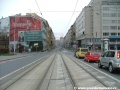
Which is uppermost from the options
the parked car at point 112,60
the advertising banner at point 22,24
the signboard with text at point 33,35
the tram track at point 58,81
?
the advertising banner at point 22,24

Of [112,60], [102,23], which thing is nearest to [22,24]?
[102,23]

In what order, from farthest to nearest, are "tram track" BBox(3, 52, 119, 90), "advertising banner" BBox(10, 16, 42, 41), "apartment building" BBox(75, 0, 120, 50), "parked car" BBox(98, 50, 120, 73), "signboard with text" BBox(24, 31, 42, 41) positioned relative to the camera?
"advertising banner" BBox(10, 16, 42, 41) → "apartment building" BBox(75, 0, 120, 50) → "signboard with text" BBox(24, 31, 42, 41) → "parked car" BBox(98, 50, 120, 73) → "tram track" BBox(3, 52, 119, 90)

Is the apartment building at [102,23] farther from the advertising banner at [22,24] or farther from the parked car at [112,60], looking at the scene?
the parked car at [112,60]

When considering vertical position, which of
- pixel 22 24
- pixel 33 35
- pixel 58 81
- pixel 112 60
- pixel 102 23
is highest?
pixel 102 23

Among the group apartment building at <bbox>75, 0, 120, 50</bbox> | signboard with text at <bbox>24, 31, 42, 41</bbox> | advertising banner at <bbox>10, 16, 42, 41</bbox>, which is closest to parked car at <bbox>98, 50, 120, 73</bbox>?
signboard with text at <bbox>24, 31, 42, 41</bbox>

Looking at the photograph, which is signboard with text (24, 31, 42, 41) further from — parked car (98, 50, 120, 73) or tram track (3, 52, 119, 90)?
tram track (3, 52, 119, 90)

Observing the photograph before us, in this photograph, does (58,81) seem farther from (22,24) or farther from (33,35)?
(22,24)

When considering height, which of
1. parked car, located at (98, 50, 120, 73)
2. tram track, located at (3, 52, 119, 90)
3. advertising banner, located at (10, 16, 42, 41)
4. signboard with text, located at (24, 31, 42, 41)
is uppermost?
advertising banner, located at (10, 16, 42, 41)

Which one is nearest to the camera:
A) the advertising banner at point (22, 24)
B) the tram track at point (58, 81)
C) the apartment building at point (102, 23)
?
the tram track at point (58, 81)

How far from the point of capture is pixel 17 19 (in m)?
107

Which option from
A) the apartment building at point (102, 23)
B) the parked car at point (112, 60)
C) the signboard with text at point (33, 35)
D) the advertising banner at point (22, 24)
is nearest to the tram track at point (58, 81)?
the parked car at point (112, 60)

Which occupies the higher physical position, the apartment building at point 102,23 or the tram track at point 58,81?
the apartment building at point 102,23

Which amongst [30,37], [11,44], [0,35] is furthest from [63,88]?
[11,44]

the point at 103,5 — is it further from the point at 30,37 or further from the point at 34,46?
the point at 30,37
